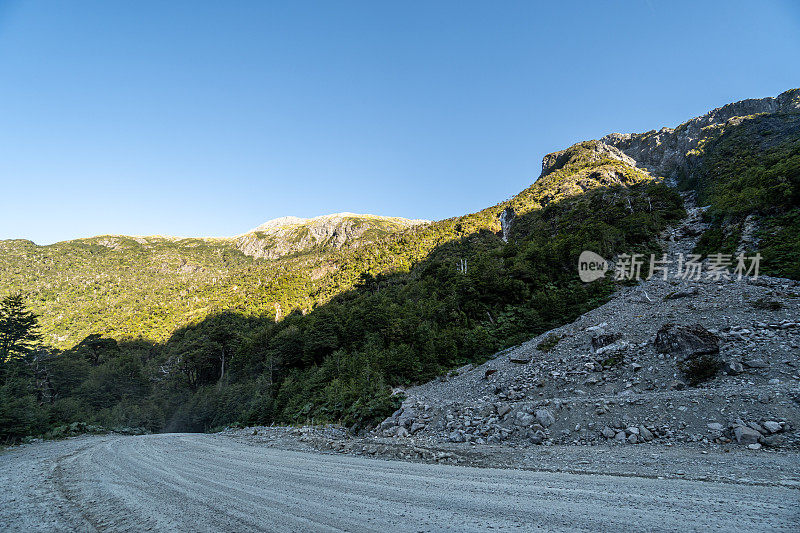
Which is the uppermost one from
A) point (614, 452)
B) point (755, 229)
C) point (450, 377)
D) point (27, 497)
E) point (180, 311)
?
point (755, 229)

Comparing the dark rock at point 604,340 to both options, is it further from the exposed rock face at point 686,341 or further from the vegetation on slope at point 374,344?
the vegetation on slope at point 374,344

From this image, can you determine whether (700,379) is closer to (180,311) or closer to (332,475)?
(332,475)

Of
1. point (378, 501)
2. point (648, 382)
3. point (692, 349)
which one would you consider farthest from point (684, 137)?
point (378, 501)

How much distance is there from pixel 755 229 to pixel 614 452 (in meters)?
32.3

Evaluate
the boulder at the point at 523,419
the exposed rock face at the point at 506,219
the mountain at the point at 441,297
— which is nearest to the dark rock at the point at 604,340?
the boulder at the point at 523,419

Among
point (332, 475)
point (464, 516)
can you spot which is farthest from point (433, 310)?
point (464, 516)

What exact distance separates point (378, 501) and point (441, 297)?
3034cm

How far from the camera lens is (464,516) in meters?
4.03

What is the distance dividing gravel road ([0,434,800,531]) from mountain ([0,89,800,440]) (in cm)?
798

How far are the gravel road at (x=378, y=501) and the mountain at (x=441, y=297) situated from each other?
26.2 ft

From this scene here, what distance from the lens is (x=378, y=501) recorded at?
481 centimetres

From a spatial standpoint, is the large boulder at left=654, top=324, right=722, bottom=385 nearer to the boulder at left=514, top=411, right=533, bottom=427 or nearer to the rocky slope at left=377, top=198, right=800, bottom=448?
the rocky slope at left=377, top=198, right=800, bottom=448

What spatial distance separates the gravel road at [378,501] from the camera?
3.75 metres

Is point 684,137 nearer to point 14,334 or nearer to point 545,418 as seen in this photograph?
point 545,418
